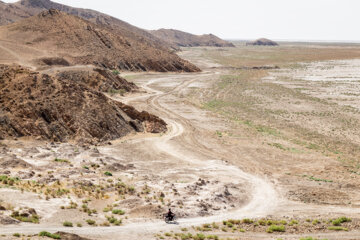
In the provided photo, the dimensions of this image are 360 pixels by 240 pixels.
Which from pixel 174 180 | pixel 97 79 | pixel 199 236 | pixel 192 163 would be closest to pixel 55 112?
pixel 192 163

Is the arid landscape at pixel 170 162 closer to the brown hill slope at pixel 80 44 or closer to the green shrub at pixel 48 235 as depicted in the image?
the green shrub at pixel 48 235

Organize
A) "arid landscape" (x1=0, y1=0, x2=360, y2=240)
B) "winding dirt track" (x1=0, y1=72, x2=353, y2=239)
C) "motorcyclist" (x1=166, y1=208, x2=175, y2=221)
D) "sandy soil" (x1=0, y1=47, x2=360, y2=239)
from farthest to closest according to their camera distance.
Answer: "motorcyclist" (x1=166, y1=208, x2=175, y2=221), "arid landscape" (x1=0, y1=0, x2=360, y2=240), "sandy soil" (x1=0, y1=47, x2=360, y2=239), "winding dirt track" (x1=0, y1=72, x2=353, y2=239)

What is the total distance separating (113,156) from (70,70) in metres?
42.6

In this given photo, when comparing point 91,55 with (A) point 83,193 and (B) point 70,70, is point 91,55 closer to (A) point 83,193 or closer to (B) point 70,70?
(B) point 70,70

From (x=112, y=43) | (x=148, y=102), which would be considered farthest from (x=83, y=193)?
(x=112, y=43)

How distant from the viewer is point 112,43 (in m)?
122

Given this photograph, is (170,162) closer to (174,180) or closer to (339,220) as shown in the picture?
(174,180)

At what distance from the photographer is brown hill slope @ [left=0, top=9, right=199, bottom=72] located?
105938 millimetres

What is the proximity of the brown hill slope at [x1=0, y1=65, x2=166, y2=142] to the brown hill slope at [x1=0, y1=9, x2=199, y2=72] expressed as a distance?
55.7 metres

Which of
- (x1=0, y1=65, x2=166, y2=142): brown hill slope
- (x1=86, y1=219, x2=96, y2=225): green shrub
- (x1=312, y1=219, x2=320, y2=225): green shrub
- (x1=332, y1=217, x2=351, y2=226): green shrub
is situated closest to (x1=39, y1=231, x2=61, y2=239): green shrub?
(x1=86, y1=219, x2=96, y2=225): green shrub

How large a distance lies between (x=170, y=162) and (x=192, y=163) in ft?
7.27

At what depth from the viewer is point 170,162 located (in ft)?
114

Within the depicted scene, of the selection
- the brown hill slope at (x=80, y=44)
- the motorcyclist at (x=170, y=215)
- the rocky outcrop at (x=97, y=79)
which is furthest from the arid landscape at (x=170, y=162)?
the brown hill slope at (x=80, y=44)

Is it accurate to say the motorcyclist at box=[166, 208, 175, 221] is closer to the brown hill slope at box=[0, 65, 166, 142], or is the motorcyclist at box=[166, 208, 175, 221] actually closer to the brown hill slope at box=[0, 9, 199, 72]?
the brown hill slope at box=[0, 65, 166, 142]
